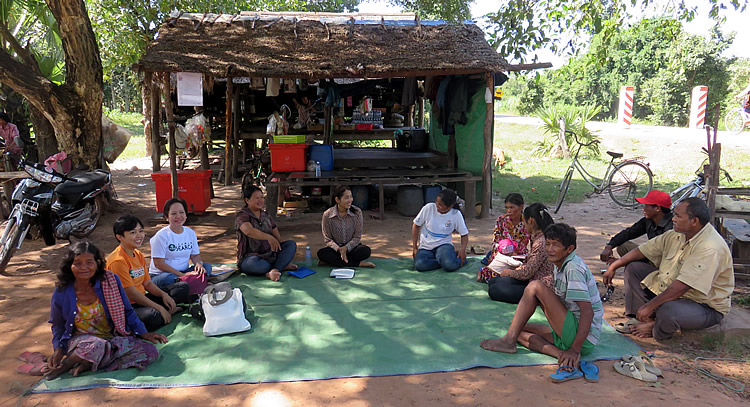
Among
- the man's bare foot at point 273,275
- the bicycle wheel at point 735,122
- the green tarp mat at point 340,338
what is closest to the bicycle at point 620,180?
the green tarp mat at point 340,338

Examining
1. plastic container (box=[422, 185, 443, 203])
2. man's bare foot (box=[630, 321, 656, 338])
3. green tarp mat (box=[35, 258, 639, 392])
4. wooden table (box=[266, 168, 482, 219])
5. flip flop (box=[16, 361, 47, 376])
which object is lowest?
flip flop (box=[16, 361, 47, 376])

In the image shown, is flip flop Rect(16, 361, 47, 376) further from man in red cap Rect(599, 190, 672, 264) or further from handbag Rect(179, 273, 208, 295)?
man in red cap Rect(599, 190, 672, 264)

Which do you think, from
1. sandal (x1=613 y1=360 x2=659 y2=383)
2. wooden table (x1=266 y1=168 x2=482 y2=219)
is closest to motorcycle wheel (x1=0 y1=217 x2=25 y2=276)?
wooden table (x1=266 y1=168 x2=482 y2=219)

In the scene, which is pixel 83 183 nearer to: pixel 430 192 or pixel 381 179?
pixel 381 179

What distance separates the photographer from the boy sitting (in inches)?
125

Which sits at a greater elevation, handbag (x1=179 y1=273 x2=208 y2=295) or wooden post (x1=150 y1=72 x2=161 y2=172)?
wooden post (x1=150 y1=72 x2=161 y2=172)

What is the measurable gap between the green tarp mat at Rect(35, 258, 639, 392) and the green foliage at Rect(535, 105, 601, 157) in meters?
10.9

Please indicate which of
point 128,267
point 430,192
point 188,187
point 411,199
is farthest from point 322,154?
point 128,267

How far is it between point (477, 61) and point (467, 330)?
16.0 feet

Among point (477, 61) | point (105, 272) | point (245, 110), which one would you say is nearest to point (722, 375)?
point (105, 272)

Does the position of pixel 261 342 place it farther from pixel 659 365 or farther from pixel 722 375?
pixel 722 375

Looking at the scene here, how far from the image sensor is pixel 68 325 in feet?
10.2

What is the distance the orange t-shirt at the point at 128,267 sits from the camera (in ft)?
11.7

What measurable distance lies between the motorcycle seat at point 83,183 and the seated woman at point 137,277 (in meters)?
2.90
